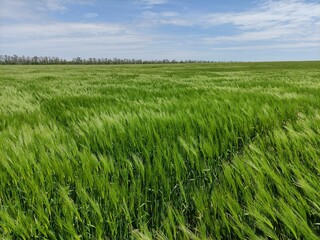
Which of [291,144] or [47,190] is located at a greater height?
[291,144]

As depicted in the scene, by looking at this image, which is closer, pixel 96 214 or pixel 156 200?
pixel 96 214

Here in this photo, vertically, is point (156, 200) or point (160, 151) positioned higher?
point (160, 151)

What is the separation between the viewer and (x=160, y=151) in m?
1.62

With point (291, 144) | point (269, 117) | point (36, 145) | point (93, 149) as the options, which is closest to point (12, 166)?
point (36, 145)

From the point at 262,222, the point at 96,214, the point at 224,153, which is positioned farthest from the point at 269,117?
the point at 96,214

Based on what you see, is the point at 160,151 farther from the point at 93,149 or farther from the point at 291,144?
the point at 291,144

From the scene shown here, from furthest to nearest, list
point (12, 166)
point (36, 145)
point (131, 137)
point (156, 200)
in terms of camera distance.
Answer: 1. point (131, 137)
2. point (36, 145)
3. point (12, 166)
4. point (156, 200)

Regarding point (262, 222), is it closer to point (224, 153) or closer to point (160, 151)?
point (160, 151)

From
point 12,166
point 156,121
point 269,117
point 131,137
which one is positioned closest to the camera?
point 12,166

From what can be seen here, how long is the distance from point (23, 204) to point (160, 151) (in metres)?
0.77

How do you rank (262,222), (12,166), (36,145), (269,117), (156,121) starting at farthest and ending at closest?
1. (269,117)
2. (156,121)
3. (36,145)
4. (12,166)
5. (262,222)

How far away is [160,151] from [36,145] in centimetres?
85

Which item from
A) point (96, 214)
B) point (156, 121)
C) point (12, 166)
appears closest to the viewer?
point (96, 214)

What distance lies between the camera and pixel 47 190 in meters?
1.32
